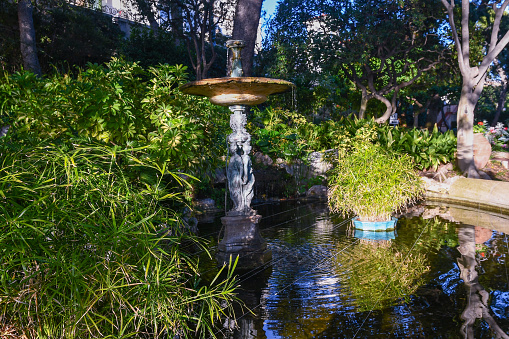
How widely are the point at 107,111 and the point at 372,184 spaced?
14.0ft

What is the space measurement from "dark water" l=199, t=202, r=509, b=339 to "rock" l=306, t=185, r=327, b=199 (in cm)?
422

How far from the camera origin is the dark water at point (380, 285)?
132 inches

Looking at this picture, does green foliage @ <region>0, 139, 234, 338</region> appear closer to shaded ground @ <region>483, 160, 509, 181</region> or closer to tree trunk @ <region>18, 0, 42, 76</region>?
tree trunk @ <region>18, 0, 42, 76</region>

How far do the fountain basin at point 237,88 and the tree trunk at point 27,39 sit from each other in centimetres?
1022

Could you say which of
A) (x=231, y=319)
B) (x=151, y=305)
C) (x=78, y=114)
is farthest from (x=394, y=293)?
(x=78, y=114)

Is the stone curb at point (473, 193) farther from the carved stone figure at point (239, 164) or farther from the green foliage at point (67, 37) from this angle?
the green foliage at point (67, 37)

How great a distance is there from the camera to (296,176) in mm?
12016

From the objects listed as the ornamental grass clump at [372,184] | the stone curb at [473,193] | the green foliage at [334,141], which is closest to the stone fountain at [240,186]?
the ornamental grass clump at [372,184]

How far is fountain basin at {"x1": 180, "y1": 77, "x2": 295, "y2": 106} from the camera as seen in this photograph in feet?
15.3

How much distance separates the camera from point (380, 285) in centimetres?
438

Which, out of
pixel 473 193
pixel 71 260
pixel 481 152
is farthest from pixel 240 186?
pixel 481 152

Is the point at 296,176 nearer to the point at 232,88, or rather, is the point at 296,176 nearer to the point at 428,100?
the point at 232,88

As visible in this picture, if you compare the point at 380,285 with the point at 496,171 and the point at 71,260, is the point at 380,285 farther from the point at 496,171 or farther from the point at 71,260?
the point at 496,171

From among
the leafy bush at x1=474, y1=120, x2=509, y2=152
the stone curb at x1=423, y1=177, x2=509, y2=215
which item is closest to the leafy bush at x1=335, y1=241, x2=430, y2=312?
the stone curb at x1=423, y1=177, x2=509, y2=215
